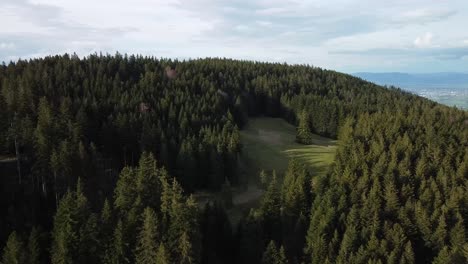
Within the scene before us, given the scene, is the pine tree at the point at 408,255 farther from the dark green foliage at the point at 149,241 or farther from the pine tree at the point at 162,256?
the dark green foliage at the point at 149,241

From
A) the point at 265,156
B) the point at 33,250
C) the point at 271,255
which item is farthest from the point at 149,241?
the point at 265,156

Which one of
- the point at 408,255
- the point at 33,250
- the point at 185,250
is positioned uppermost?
the point at 185,250

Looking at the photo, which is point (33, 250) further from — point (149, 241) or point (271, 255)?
point (271, 255)

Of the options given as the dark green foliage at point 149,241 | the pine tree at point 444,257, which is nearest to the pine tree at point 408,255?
the pine tree at point 444,257

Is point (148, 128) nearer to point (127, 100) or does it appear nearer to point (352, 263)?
point (127, 100)

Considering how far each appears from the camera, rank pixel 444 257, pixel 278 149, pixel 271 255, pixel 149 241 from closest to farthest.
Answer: pixel 149 241
pixel 271 255
pixel 444 257
pixel 278 149

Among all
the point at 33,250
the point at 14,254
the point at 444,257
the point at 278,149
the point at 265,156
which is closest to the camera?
the point at 14,254

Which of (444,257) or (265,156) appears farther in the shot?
(265,156)

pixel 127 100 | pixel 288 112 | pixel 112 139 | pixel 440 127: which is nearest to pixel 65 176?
pixel 112 139

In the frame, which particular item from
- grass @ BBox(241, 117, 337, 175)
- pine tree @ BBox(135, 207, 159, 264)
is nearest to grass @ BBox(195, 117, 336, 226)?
grass @ BBox(241, 117, 337, 175)
